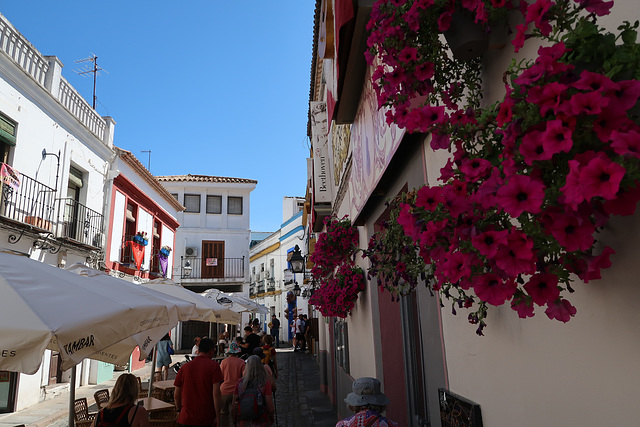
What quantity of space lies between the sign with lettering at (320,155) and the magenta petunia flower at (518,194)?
343 inches

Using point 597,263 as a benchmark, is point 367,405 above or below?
below

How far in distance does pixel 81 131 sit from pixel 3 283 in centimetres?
1213

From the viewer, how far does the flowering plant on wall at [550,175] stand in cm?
108

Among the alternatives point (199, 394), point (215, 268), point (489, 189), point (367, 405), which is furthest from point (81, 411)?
point (215, 268)

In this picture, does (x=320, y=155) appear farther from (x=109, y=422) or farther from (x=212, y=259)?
(x=212, y=259)

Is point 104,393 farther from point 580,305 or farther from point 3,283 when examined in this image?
point 580,305

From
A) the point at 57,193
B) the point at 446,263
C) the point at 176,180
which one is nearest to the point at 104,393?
the point at 57,193

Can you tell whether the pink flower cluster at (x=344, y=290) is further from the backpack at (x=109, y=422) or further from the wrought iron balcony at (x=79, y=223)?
the wrought iron balcony at (x=79, y=223)

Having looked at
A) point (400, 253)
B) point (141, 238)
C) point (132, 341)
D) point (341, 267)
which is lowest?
point (132, 341)

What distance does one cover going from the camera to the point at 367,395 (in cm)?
330

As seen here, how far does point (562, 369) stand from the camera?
1735 millimetres

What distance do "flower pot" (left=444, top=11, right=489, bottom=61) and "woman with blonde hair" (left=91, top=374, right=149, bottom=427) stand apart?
3985mm

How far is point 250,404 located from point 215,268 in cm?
2686

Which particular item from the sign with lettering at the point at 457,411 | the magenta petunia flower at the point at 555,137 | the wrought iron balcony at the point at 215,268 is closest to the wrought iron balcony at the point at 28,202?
the sign with lettering at the point at 457,411
